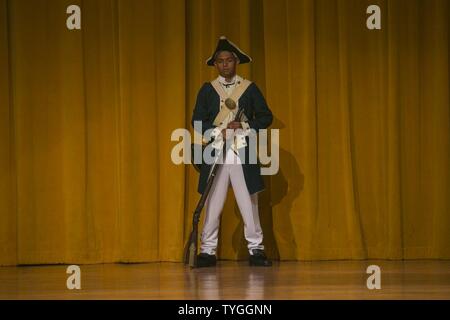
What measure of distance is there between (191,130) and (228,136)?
2.43ft

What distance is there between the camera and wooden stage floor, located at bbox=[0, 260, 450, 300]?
12.4ft

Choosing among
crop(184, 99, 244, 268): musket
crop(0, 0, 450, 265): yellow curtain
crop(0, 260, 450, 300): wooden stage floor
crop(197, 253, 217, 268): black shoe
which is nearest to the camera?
crop(0, 260, 450, 300): wooden stage floor

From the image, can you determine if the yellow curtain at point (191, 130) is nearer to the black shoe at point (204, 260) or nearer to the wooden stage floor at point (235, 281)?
the wooden stage floor at point (235, 281)

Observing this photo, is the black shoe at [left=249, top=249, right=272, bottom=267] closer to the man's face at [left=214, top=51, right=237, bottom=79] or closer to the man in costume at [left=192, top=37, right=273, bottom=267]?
the man in costume at [left=192, top=37, right=273, bottom=267]

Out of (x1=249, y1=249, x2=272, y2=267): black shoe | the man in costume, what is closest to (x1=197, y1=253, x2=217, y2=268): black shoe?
the man in costume


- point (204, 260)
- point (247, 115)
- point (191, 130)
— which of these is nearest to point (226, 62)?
point (247, 115)

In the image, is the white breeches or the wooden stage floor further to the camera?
the white breeches

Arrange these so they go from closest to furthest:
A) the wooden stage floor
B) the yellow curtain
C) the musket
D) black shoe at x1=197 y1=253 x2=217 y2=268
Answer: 1. the wooden stage floor
2. the musket
3. black shoe at x1=197 y1=253 x2=217 y2=268
4. the yellow curtain

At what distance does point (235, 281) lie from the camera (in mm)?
4277

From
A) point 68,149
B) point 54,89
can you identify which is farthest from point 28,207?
point 54,89

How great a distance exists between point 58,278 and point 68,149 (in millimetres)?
1142

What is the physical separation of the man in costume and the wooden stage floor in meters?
0.27

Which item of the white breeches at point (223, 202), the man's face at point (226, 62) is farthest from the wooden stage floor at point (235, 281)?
the man's face at point (226, 62)

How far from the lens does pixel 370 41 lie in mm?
5570
